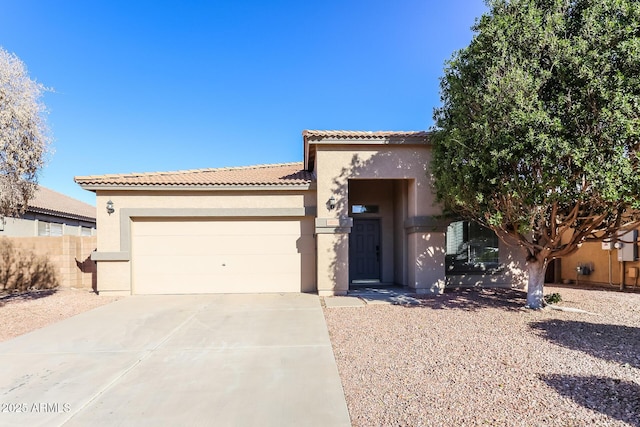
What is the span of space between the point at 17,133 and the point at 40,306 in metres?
4.16

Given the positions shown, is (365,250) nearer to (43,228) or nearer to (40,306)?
(40,306)

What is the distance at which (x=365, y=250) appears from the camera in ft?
38.3

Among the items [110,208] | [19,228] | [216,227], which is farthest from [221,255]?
[19,228]

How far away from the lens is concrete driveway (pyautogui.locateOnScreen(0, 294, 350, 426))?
348 cm

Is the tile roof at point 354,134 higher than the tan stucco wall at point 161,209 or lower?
higher

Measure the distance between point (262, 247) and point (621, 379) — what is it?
8.24 meters

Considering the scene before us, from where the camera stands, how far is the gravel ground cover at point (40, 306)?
684 centimetres

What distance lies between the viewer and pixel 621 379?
4.05m

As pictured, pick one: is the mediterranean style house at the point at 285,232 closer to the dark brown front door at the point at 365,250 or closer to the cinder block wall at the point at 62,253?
the dark brown front door at the point at 365,250

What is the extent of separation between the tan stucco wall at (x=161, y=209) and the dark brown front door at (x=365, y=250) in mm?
1770

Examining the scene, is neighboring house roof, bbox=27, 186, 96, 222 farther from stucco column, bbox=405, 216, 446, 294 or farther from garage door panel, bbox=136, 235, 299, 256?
stucco column, bbox=405, 216, 446, 294

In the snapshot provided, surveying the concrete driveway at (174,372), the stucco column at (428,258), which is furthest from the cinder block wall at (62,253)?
the stucco column at (428,258)

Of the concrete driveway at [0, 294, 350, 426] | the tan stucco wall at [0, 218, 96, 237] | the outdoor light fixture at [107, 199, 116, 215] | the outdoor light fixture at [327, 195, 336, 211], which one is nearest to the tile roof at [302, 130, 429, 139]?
the outdoor light fixture at [327, 195, 336, 211]

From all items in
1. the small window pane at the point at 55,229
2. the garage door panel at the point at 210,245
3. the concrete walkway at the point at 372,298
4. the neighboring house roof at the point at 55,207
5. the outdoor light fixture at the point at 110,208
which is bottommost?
the concrete walkway at the point at 372,298
